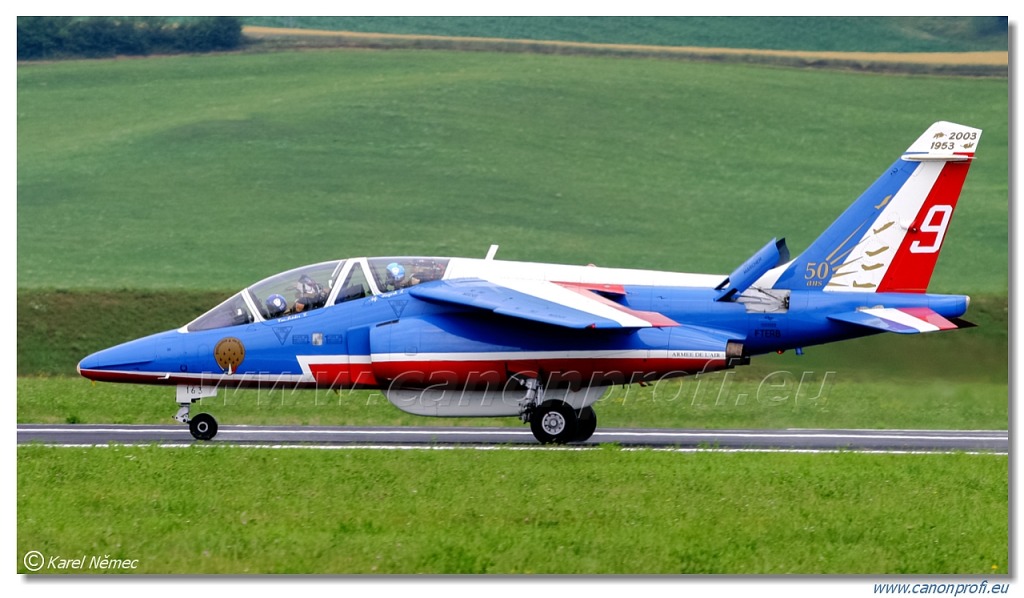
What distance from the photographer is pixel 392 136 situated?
50500 millimetres

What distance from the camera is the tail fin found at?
21.2m

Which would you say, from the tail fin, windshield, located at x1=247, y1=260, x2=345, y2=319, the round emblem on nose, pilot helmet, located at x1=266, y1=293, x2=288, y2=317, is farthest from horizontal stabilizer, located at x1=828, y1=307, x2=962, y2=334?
the round emblem on nose

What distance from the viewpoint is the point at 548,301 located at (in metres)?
20.2

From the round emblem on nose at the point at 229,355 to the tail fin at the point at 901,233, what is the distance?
8.87m

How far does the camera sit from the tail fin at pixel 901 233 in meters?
21.2

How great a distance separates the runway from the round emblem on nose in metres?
1.22

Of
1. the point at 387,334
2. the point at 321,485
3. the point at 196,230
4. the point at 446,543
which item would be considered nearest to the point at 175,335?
the point at 387,334

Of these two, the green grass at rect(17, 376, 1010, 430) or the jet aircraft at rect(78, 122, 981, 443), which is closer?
the jet aircraft at rect(78, 122, 981, 443)

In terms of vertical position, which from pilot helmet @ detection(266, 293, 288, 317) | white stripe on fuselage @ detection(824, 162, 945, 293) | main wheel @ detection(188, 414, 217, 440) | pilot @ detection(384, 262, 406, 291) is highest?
white stripe on fuselage @ detection(824, 162, 945, 293)

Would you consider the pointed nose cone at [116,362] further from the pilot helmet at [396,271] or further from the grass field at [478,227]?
the pilot helmet at [396,271]

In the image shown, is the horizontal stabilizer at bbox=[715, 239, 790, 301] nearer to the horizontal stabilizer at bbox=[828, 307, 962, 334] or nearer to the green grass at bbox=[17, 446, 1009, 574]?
the horizontal stabilizer at bbox=[828, 307, 962, 334]

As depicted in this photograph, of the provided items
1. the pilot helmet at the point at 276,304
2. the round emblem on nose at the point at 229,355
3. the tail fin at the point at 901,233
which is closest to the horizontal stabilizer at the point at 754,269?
the tail fin at the point at 901,233

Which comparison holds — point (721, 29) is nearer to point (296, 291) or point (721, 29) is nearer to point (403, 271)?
point (403, 271)

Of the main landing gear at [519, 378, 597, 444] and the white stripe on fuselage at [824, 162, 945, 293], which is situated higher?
the white stripe on fuselage at [824, 162, 945, 293]
